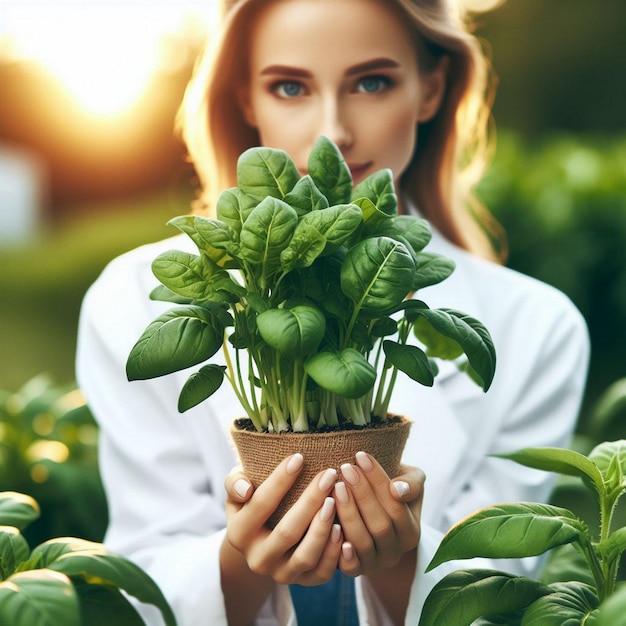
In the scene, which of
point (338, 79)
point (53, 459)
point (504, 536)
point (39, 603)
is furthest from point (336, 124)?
point (53, 459)

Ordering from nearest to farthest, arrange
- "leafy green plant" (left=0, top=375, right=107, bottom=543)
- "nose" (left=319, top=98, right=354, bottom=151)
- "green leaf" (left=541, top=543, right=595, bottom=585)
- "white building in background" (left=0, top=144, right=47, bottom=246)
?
1. "green leaf" (left=541, top=543, right=595, bottom=585)
2. "nose" (left=319, top=98, right=354, bottom=151)
3. "leafy green plant" (left=0, top=375, right=107, bottom=543)
4. "white building in background" (left=0, top=144, right=47, bottom=246)

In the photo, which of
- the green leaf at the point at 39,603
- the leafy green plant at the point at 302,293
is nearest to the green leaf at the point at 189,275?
the leafy green plant at the point at 302,293

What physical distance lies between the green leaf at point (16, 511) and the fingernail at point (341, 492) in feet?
1.23

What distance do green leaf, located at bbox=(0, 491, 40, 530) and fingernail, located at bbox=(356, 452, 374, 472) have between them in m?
0.41

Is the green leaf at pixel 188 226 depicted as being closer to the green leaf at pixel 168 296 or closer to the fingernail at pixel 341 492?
the green leaf at pixel 168 296

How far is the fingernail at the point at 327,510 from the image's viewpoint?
0.98m

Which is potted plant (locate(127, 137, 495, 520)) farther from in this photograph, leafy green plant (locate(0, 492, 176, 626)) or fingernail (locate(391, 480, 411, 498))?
leafy green plant (locate(0, 492, 176, 626))

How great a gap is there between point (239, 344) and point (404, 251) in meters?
0.22

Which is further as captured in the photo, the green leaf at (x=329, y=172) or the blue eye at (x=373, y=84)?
the blue eye at (x=373, y=84)

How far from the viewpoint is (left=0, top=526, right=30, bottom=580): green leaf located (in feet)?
3.24

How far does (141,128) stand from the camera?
31.8 feet

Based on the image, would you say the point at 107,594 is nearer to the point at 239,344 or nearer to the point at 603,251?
the point at 239,344

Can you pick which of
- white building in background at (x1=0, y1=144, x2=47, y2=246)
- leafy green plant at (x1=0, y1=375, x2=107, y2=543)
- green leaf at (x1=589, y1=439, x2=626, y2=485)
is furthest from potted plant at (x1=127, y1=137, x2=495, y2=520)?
white building in background at (x1=0, y1=144, x2=47, y2=246)

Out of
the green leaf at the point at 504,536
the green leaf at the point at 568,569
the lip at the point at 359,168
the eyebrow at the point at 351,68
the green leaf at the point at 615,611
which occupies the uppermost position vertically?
the eyebrow at the point at 351,68
